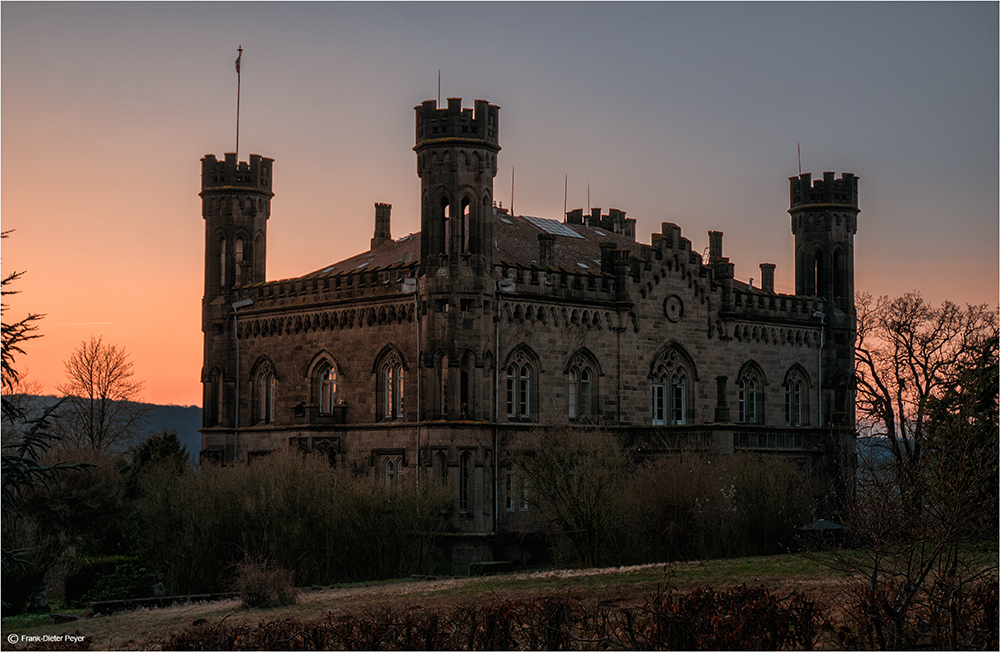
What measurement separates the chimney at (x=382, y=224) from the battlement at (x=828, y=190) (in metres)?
18.6

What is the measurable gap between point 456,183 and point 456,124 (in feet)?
7.12

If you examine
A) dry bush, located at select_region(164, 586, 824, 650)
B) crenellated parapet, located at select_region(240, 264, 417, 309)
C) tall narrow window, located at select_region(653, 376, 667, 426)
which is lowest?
dry bush, located at select_region(164, 586, 824, 650)

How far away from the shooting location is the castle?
48875 mm

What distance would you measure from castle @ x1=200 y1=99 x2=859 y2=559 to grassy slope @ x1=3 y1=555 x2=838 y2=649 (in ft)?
36.8

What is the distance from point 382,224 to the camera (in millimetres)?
63719

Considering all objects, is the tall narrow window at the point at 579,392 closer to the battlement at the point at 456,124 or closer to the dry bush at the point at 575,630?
the battlement at the point at 456,124

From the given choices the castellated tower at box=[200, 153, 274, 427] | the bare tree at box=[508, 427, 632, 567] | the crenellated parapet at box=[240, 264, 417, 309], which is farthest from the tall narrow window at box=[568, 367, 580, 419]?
the castellated tower at box=[200, 153, 274, 427]

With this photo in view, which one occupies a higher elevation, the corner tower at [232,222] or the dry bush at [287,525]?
the corner tower at [232,222]

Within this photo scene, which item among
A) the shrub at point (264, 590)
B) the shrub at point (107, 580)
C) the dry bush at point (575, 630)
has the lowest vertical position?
the shrub at point (107, 580)

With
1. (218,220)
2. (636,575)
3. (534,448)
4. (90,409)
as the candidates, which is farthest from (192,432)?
(636,575)

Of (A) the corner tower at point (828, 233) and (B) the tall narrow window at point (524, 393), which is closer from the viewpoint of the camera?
(B) the tall narrow window at point (524, 393)

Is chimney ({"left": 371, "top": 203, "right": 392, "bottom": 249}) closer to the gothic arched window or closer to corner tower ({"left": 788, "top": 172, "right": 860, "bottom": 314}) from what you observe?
the gothic arched window

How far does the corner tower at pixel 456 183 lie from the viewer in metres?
49.2

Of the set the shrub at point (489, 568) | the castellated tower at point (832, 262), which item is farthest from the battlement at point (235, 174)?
the castellated tower at point (832, 262)
